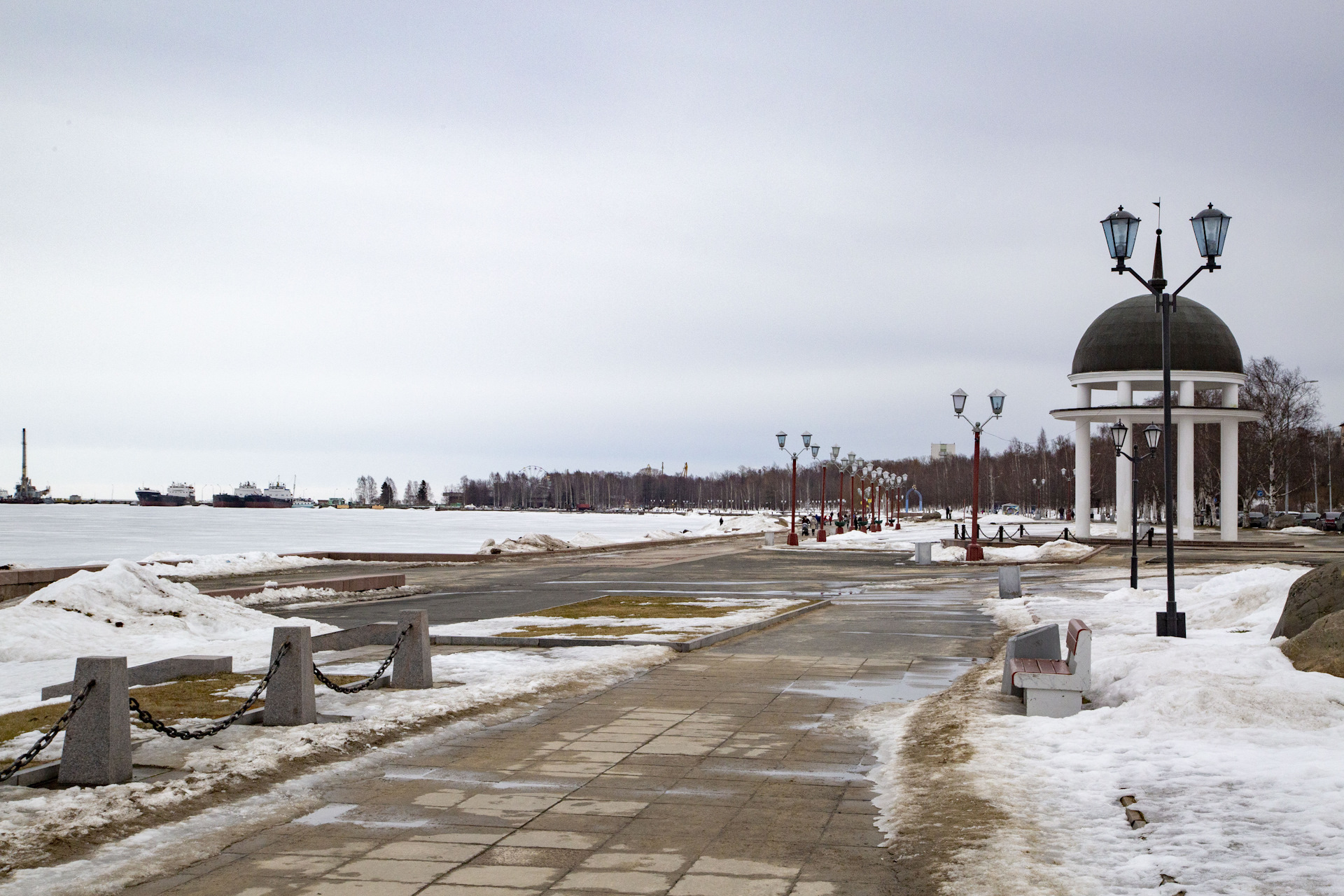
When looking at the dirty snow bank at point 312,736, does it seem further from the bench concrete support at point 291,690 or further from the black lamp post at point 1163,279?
the black lamp post at point 1163,279

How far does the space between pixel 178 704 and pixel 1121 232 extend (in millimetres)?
12376

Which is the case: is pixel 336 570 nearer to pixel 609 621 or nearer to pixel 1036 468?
pixel 609 621

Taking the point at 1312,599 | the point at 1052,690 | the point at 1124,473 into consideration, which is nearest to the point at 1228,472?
the point at 1124,473

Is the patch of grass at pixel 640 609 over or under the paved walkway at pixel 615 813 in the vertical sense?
under

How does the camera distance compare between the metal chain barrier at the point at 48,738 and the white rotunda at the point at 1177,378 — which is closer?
the metal chain barrier at the point at 48,738

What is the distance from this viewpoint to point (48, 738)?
6.59m

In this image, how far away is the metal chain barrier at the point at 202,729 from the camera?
7492mm

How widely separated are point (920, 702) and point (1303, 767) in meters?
4.12

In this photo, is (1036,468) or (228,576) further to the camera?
(1036,468)

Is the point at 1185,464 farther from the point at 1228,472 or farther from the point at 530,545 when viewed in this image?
the point at 530,545

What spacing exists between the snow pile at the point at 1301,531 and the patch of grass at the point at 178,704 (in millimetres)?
65357

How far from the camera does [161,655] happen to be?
1357 cm

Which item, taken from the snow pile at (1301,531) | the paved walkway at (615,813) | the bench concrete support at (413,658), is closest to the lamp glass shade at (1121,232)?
the paved walkway at (615,813)

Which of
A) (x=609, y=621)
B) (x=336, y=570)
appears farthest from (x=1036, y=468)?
(x=609, y=621)
